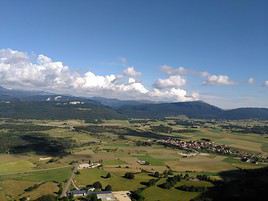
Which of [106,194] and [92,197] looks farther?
[106,194]

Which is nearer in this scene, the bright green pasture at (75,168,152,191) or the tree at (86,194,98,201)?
the tree at (86,194,98,201)

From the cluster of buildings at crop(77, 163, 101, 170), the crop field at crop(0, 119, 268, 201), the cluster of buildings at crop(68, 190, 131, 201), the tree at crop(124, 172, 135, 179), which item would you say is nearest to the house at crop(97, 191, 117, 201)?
the cluster of buildings at crop(68, 190, 131, 201)

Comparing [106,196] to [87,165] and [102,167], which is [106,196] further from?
[87,165]

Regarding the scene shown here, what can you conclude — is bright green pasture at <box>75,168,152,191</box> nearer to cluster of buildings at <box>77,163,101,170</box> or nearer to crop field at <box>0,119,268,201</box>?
crop field at <box>0,119,268,201</box>

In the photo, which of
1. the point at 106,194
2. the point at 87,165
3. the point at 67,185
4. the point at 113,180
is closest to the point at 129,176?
the point at 113,180

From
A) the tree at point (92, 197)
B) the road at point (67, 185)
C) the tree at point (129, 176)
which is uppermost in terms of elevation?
the tree at point (129, 176)

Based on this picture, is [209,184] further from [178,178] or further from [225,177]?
[225,177]

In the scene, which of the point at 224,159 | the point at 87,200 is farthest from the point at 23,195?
the point at 224,159

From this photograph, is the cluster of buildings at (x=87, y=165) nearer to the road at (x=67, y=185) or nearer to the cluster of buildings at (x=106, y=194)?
the road at (x=67, y=185)

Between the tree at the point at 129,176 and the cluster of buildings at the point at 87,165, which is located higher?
the tree at the point at 129,176

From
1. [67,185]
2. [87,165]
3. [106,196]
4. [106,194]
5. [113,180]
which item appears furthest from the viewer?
[87,165]

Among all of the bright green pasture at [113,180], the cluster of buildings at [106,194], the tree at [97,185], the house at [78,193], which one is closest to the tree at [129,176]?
the bright green pasture at [113,180]
